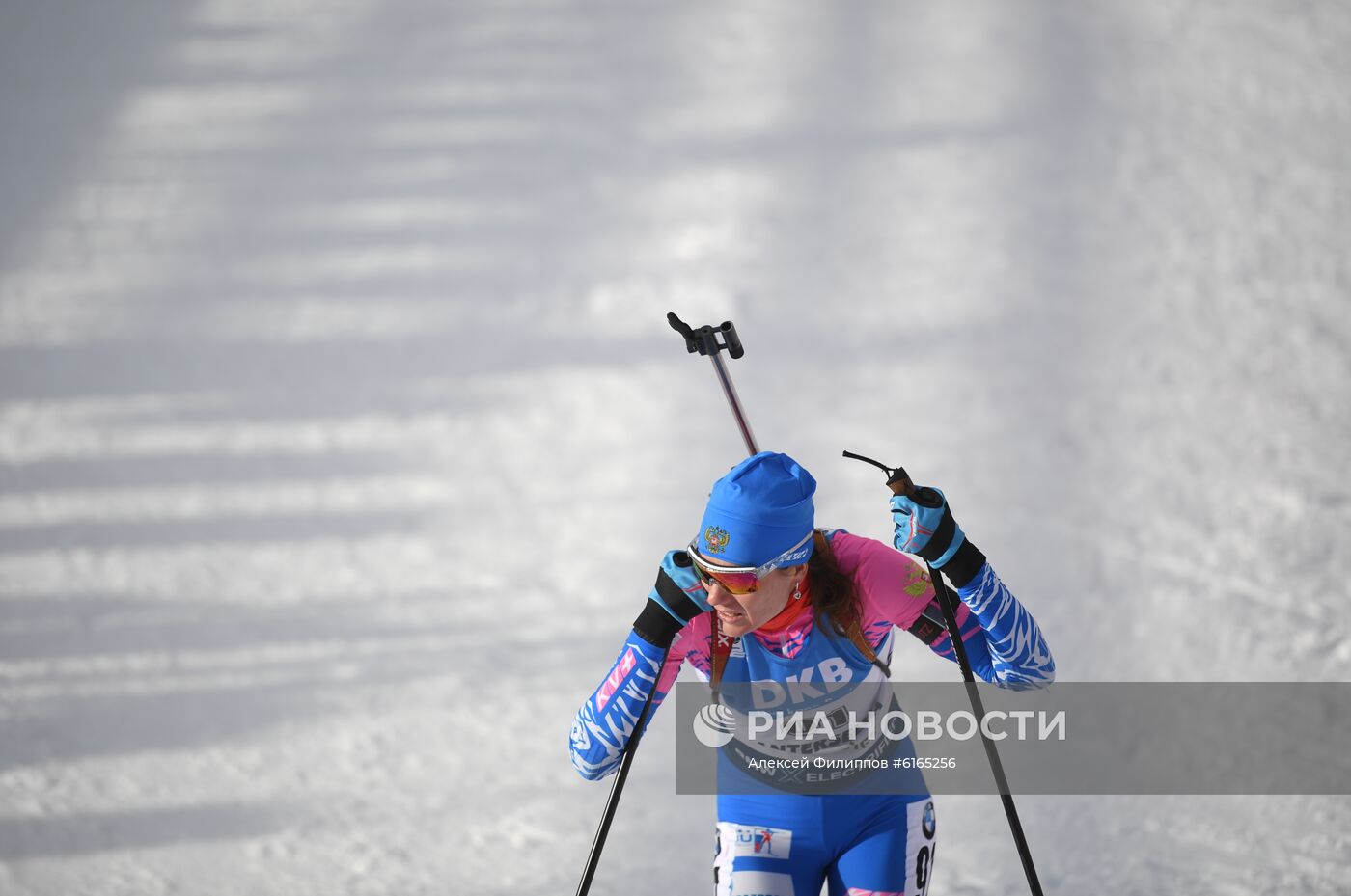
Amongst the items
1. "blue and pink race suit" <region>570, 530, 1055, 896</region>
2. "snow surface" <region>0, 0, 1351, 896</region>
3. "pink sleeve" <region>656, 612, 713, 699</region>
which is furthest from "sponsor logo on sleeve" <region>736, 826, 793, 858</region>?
"snow surface" <region>0, 0, 1351, 896</region>

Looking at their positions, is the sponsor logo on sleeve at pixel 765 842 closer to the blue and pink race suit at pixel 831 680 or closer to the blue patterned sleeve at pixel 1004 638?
the blue and pink race suit at pixel 831 680

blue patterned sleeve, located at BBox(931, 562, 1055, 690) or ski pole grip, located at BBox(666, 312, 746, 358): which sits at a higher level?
ski pole grip, located at BBox(666, 312, 746, 358)

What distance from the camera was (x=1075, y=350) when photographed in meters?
6.26

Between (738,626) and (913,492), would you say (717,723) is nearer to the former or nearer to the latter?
(738,626)

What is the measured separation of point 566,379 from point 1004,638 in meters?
4.42

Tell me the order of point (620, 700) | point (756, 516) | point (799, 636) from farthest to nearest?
point (799, 636) → point (620, 700) → point (756, 516)

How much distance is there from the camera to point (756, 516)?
2.30 metres

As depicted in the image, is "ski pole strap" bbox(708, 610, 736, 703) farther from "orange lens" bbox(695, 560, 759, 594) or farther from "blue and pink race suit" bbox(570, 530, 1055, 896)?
"orange lens" bbox(695, 560, 759, 594)

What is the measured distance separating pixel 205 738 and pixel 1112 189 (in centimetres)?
555

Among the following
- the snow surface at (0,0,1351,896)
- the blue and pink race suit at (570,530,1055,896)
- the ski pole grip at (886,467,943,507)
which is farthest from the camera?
the snow surface at (0,0,1351,896)

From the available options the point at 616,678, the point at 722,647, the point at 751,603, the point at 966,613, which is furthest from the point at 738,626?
the point at 966,613

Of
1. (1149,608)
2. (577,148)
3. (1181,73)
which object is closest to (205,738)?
(1149,608)

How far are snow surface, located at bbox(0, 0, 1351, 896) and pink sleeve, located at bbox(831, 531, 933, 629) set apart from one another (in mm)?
1721

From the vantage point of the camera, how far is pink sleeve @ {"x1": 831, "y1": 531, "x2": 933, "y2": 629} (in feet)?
8.25
